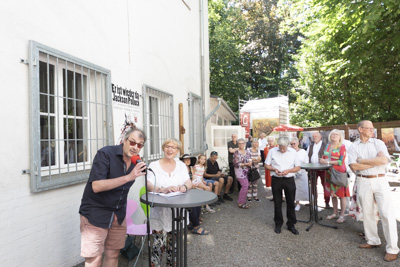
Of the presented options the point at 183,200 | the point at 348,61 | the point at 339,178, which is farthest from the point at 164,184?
the point at 348,61

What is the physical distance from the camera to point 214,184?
7.04m

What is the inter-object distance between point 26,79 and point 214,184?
15.9 ft

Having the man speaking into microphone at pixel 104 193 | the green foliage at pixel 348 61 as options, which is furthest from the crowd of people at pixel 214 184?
the green foliage at pixel 348 61

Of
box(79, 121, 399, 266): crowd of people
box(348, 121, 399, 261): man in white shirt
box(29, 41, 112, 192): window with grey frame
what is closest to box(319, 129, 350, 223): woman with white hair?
box(79, 121, 399, 266): crowd of people

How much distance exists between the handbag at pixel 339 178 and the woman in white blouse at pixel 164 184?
3.31 meters

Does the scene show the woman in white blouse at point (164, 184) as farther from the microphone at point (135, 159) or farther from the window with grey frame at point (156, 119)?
the window with grey frame at point (156, 119)

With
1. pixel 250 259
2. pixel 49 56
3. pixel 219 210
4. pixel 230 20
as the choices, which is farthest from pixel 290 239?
pixel 230 20

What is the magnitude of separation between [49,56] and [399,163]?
1018cm

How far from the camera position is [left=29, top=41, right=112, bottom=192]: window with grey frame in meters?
3.19

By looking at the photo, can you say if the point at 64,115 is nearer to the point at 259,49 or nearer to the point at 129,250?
the point at 129,250

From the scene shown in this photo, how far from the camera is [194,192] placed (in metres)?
3.29

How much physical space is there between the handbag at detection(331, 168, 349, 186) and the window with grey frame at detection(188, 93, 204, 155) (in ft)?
12.3

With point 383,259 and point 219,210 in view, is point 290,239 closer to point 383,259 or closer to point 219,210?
point 383,259

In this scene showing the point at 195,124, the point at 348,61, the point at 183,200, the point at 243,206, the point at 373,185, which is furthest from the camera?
the point at 348,61
